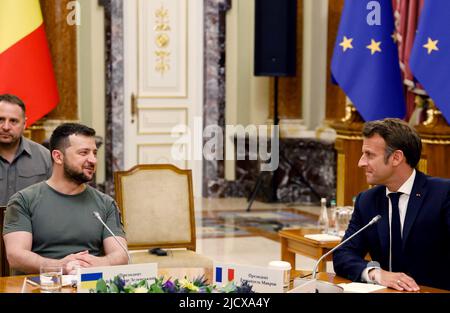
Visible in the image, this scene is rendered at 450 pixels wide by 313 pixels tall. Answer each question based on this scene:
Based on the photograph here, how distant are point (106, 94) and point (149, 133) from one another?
0.67 m

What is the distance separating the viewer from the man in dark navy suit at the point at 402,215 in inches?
127

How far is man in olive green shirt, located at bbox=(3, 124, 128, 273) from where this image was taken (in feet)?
11.2

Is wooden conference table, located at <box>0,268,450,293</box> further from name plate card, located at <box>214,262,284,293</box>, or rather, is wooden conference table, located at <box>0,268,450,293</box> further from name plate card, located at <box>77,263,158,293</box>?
name plate card, located at <box>214,262,284,293</box>

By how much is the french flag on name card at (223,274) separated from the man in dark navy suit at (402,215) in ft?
2.11

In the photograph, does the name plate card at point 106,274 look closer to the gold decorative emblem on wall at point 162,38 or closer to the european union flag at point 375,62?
the european union flag at point 375,62

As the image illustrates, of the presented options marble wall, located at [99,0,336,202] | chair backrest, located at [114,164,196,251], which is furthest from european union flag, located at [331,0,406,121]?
marble wall, located at [99,0,336,202]

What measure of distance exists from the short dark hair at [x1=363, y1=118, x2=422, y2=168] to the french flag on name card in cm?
91

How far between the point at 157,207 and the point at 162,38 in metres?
4.93

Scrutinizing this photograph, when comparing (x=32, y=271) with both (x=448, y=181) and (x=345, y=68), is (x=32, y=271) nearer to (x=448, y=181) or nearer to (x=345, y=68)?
(x=448, y=181)

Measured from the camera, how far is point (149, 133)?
9.79 meters

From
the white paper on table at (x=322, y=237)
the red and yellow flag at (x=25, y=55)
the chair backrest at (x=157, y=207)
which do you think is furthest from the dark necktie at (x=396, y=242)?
the red and yellow flag at (x=25, y=55)

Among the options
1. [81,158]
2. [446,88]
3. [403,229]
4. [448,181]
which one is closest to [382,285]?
[403,229]

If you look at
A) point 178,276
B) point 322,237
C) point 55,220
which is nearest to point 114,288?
point 178,276

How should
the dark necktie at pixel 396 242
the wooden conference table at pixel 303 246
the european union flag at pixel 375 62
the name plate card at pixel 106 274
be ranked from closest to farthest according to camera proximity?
the name plate card at pixel 106 274 < the dark necktie at pixel 396 242 < the wooden conference table at pixel 303 246 < the european union flag at pixel 375 62
